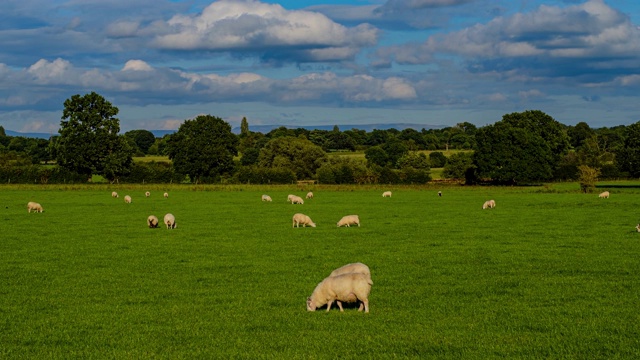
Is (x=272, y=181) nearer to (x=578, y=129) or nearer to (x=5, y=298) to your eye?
(x=5, y=298)

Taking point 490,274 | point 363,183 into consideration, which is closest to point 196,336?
point 490,274

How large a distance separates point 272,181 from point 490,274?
267 feet

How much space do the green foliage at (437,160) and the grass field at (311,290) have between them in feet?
384

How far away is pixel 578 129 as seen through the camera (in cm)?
18800

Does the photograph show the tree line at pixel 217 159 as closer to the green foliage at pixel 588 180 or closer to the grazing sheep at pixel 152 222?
the green foliage at pixel 588 180

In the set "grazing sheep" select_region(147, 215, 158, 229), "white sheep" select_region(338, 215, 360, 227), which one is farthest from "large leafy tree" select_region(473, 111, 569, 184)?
"grazing sheep" select_region(147, 215, 158, 229)

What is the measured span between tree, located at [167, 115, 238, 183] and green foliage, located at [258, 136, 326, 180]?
39.3 ft

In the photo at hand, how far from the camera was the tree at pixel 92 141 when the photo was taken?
326 ft

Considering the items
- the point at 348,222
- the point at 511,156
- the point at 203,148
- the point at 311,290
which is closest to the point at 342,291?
the point at 311,290

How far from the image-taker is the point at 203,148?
352 feet

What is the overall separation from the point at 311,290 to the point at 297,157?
105 metres

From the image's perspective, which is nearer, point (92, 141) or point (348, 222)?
point (348, 222)

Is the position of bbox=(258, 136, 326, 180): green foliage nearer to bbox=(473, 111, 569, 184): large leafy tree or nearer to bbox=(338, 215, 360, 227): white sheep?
bbox=(473, 111, 569, 184): large leafy tree

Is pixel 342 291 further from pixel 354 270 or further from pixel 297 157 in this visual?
pixel 297 157
